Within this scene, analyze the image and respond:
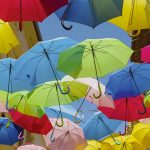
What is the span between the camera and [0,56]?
594 inches

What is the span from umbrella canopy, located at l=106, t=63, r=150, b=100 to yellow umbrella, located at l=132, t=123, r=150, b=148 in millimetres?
1278

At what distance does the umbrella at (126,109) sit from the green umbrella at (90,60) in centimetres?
141

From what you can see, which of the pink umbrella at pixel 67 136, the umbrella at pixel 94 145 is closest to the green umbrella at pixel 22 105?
the pink umbrella at pixel 67 136

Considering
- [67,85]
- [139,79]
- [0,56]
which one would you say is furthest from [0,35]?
[0,56]

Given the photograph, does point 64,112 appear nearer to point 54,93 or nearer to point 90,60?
point 54,93

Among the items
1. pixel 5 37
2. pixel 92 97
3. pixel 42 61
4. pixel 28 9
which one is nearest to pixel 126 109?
pixel 92 97

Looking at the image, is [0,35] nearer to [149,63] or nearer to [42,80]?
[42,80]

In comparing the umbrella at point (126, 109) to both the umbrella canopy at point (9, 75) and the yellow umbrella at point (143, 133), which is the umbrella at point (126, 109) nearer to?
the yellow umbrella at point (143, 133)

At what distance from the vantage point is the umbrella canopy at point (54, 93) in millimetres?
7117

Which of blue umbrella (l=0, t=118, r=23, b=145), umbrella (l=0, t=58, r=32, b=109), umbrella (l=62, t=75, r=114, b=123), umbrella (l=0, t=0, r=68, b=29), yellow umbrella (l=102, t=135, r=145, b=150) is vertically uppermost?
umbrella (l=0, t=0, r=68, b=29)

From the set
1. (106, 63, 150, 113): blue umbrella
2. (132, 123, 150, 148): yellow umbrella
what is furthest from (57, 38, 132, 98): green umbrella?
(132, 123, 150, 148): yellow umbrella

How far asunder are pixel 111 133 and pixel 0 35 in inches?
134

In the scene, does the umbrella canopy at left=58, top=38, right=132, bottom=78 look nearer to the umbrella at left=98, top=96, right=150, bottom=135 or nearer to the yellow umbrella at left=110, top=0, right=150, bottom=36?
the yellow umbrella at left=110, top=0, right=150, bottom=36

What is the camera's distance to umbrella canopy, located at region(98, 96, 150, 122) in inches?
313
